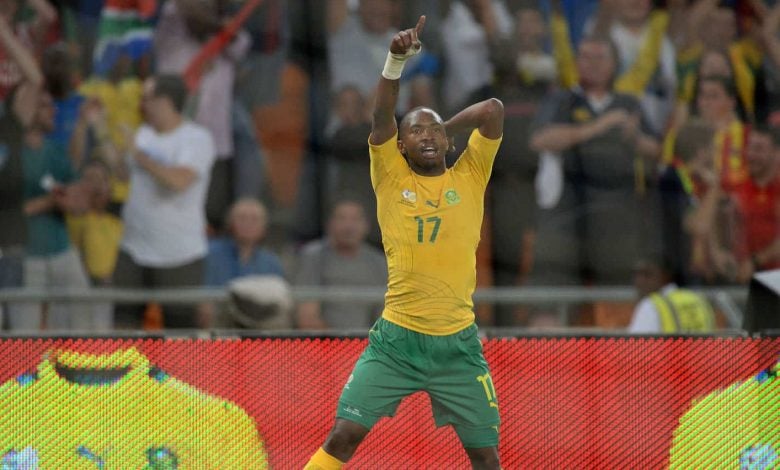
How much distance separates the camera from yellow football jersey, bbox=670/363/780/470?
5.61 metres

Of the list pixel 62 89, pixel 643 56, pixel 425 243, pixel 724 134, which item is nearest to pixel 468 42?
pixel 643 56

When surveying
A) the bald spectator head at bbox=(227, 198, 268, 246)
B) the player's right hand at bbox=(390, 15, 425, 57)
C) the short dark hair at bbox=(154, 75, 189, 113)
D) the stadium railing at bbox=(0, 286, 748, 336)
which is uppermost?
the player's right hand at bbox=(390, 15, 425, 57)

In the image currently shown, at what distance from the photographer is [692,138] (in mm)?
9500

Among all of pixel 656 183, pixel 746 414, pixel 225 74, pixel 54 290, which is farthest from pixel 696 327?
pixel 54 290

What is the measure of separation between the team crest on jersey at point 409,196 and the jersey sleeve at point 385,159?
10 cm

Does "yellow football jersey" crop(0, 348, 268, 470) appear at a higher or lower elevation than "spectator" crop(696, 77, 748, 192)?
lower

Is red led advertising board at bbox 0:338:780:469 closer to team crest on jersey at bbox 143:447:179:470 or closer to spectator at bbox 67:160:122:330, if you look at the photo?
team crest on jersey at bbox 143:447:179:470

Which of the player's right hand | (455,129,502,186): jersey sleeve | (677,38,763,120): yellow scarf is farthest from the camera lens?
(677,38,763,120): yellow scarf

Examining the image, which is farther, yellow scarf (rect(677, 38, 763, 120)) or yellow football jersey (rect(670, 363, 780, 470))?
yellow scarf (rect(677, 38, 763, 120))

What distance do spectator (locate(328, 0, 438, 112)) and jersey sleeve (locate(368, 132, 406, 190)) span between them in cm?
394

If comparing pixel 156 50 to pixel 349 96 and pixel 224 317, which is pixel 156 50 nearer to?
pixel 349 96

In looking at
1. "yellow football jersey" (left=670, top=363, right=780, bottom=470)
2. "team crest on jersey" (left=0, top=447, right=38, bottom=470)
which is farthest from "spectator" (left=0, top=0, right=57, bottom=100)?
"yellow football jersey" (left=670, top=363, right=780, bottom=470)

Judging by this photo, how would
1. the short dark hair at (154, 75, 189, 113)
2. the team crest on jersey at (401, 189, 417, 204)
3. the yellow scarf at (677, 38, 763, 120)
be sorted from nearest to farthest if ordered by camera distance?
the team crest on jersey at (401, 189, 417, 204) < the short dark hair at (154, 75, 189, 113) < the yellow scarf at (677, 38, 763, 120)

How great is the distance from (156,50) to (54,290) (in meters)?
1.81
